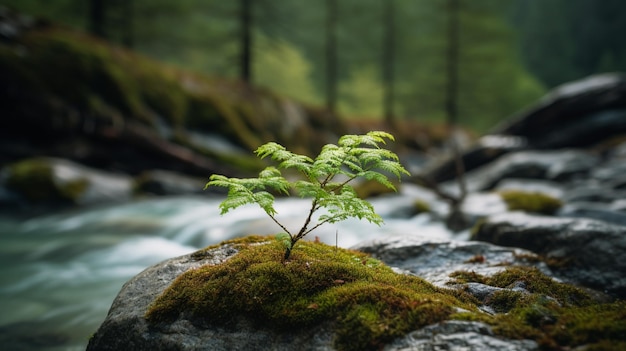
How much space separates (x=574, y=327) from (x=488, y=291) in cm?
97

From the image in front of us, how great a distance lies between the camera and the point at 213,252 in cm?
361

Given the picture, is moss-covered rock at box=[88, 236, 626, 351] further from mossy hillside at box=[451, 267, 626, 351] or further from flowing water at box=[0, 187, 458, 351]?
flowing water at box=[0, 187, 458, 351]

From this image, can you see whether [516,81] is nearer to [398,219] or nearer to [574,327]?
[398,219]

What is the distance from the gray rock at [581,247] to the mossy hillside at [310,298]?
2003mm

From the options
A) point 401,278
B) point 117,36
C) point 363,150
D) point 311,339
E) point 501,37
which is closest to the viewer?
point 311,339

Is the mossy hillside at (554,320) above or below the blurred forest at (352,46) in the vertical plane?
below

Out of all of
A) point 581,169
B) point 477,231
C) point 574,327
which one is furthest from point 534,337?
point 581,169

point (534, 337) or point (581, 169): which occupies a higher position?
point (581, 169)

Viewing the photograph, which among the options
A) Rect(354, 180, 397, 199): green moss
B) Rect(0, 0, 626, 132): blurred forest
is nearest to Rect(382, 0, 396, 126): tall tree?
Rect(0, 0, 626, 132): blurred forest

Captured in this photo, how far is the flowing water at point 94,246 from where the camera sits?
5.18m

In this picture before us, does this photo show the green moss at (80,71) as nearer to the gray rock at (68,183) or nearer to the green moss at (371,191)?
the gray rock at (68,183)

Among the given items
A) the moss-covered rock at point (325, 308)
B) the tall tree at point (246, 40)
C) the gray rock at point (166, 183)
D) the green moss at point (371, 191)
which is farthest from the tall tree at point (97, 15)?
the moss-covered rock at point (325, 308)

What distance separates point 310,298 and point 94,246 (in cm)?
739

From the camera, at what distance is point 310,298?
273 centimetres
